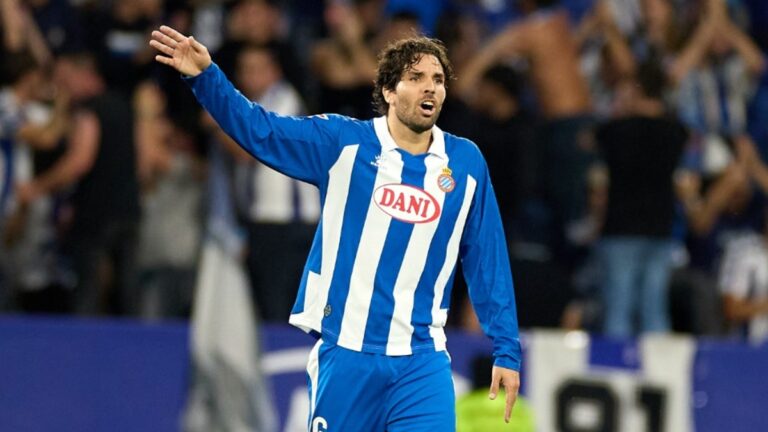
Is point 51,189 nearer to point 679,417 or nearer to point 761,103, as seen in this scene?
point 679,417

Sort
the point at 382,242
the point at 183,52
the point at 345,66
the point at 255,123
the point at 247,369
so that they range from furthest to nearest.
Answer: the point at 345,66 → the point at 247,369 → the point at 382,242 → the point at 255,123 → the point at 183,52

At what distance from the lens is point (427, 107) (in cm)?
633

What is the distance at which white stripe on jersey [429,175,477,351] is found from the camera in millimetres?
6527

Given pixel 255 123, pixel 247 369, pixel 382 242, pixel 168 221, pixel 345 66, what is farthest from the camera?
pixel 345 66

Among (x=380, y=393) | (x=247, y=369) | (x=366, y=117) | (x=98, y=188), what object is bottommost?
(x=247, y=369)

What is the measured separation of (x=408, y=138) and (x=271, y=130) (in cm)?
60

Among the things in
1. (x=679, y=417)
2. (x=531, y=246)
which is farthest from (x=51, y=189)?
(x=679, y=417)

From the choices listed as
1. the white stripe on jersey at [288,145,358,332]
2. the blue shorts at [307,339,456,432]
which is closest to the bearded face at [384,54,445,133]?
the white stripe on jersey at [288,145,358,332]

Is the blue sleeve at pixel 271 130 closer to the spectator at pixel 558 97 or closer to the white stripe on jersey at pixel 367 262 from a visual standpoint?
the white stripe on jersey at pixel 367 262

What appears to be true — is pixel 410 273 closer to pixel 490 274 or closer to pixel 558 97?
pixel 490 274

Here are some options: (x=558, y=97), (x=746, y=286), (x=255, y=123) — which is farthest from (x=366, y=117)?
(x=255, y=123)

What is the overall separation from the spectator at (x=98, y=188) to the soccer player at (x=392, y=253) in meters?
4.87

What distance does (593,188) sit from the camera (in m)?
12.0

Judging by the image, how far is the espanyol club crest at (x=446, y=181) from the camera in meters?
6.47
